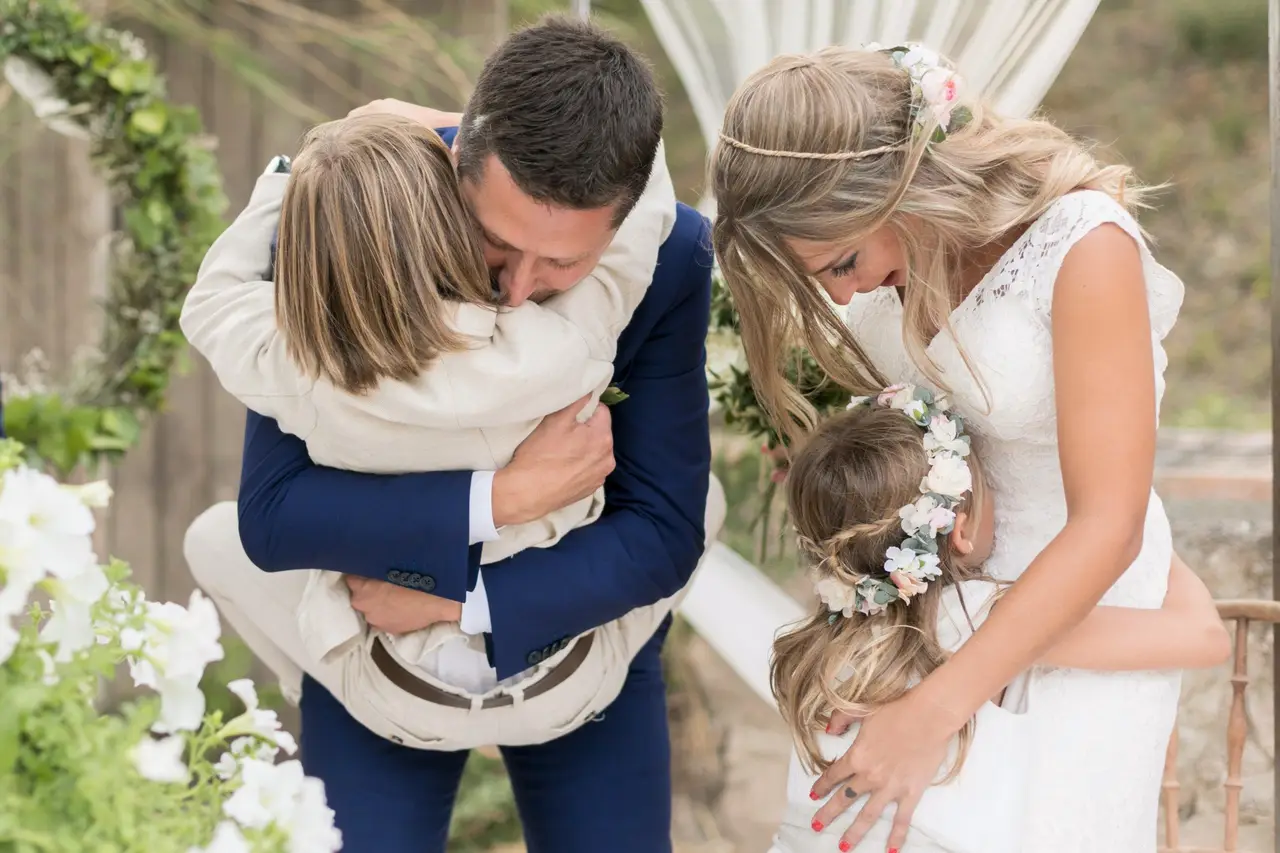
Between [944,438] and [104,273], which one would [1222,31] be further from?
[944,438]

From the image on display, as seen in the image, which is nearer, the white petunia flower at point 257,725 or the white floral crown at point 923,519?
the white petunia flower at point 257,725

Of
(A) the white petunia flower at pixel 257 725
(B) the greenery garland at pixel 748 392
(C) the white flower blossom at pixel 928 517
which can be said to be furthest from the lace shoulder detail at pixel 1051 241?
(A) the white petunia flower at pixel 257 725

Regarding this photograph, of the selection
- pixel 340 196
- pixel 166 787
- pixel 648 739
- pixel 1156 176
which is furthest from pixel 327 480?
pixel 1156 176

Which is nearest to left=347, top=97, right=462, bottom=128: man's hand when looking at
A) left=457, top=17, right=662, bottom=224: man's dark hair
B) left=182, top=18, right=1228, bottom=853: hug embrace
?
left=182, top=18, right=1228, bottom=853: hug embrace

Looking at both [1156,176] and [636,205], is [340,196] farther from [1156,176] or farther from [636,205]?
[1156,176]

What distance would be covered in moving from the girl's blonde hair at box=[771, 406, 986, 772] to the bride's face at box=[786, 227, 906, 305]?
189 mm

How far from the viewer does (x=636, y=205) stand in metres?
1.50

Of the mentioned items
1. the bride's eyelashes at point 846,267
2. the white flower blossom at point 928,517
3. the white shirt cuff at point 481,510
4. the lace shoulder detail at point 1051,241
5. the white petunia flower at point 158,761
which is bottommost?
the white shirt cuff at point 481,510

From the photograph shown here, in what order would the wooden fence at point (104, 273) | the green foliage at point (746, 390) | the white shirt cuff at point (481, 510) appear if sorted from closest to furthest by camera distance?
the white shirt cuff at point (481, 510) → the green foliage at point (746, 390) → the wooden fence at point (104, 273)

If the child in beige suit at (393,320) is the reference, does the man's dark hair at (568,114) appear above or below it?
above

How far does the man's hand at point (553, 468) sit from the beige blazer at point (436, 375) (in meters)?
0.03

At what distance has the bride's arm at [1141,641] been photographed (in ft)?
4.99

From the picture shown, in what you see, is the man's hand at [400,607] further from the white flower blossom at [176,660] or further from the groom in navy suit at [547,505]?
the white flower blossom at [176,660]

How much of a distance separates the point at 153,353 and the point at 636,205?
1.63 meters
